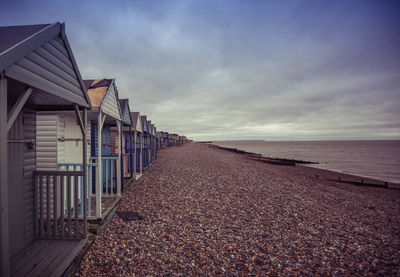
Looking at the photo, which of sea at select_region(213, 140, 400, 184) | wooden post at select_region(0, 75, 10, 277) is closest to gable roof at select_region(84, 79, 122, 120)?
wooden post at select_region(0, 75, 10, 277)

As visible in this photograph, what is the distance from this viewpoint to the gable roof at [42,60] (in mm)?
2480

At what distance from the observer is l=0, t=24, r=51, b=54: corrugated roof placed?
8.40 feet

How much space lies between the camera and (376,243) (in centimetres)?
505

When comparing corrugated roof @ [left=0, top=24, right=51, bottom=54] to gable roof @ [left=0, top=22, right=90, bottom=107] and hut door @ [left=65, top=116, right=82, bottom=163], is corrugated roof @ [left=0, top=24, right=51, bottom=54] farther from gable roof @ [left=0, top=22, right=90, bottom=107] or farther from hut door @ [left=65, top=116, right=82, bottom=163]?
hut door @ [left=65, top=116, right=82, bottom=163]

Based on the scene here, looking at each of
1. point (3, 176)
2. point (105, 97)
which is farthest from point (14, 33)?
point (105, 97)

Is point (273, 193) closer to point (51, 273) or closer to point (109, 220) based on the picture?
point (109, 220)

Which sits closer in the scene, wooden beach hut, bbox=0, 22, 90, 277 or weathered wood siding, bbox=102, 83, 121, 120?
wooden beach hut, bbox=0, 22, 90, 277

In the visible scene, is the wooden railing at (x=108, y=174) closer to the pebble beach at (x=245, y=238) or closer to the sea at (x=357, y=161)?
the pebble beach at (x=245, y=238)

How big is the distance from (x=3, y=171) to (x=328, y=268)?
217 inches

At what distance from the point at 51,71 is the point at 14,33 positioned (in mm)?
649

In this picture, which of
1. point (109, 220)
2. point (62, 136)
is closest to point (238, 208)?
point (109, 220)

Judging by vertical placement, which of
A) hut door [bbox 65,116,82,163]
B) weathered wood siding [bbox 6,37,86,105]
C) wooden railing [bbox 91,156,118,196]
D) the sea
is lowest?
the sea

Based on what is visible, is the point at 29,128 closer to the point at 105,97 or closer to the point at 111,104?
the point at 105,97

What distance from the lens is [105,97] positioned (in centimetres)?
621
